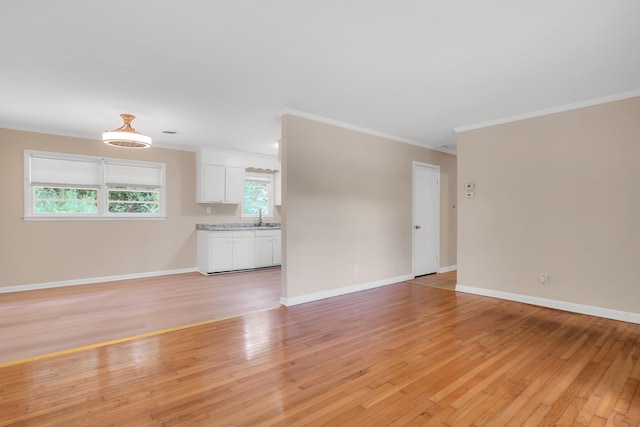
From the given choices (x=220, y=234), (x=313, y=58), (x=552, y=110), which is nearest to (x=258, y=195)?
(x=220, y=234)

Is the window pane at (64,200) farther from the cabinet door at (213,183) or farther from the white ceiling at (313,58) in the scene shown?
the cabinet door at (213,183)

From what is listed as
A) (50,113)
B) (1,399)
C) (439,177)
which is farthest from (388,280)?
(50,113)

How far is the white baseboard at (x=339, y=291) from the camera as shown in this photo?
13.9ft

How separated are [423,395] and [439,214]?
476 centimetres

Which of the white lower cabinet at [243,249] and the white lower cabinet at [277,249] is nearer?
the white lower cabinet at [243,249]

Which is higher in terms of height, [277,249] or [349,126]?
[349,126]

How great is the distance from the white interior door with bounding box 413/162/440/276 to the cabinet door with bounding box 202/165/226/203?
385 centimetres

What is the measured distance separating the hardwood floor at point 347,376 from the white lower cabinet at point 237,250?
298cm

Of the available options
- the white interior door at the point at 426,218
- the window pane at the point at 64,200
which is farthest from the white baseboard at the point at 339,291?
the window pane at the point at 64,200

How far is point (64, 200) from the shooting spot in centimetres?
546

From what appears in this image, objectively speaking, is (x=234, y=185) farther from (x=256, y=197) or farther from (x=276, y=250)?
(x=276, y=250)

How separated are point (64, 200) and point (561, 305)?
24.5ft

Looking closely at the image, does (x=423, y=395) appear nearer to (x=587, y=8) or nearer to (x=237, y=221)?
(x=587, y=8)

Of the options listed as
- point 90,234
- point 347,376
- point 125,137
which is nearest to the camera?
point 347,376
